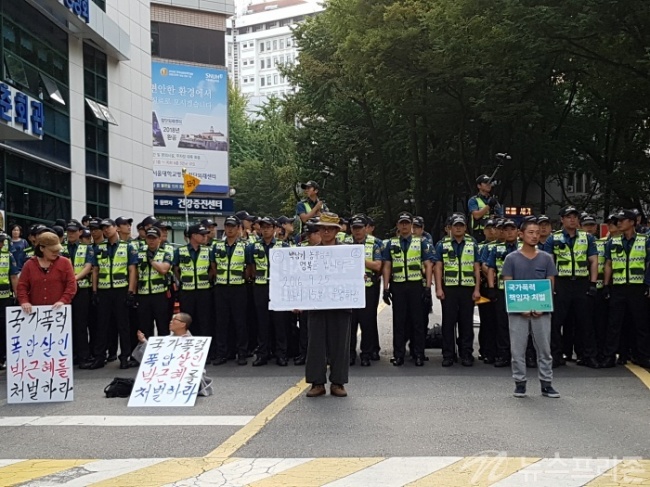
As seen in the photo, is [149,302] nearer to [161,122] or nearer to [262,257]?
[262,257]

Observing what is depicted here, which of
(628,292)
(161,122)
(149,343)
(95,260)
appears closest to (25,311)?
(149,343)

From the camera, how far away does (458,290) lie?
1178 cm

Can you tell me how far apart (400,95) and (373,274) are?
20347 mm

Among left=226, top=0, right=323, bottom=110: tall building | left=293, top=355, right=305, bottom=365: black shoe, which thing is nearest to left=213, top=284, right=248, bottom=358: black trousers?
left=293, top=355, right=305, bottom=365: black shoe

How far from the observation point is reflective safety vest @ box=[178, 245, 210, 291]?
40.3ft

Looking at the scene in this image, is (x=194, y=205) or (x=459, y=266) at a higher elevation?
(x=194, y=205)

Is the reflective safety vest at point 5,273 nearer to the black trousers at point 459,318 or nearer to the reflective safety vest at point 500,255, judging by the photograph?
the black trousers at point 459,318

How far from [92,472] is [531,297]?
4.94 metres

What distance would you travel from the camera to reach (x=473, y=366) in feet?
38.3

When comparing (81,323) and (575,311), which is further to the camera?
(81,323)

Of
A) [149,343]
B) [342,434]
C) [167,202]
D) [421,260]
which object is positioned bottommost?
[342,434]

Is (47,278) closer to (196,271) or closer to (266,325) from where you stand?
(196,271)

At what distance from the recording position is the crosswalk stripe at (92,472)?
6242 millimetres

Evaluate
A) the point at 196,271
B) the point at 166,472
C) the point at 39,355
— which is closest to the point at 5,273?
the point at 196,271
